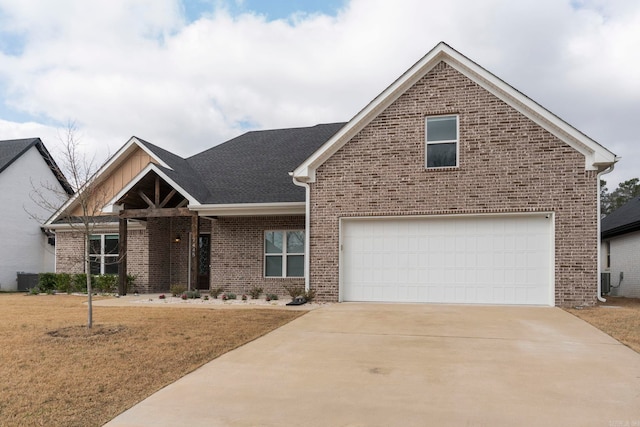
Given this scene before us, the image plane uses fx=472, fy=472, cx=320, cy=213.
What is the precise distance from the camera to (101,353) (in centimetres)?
688

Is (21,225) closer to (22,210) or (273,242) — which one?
(22,210)

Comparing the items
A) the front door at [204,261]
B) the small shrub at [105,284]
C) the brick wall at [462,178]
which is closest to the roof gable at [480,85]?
the brick wall at [462,178]

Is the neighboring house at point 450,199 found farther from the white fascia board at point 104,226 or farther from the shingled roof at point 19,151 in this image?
the shingled roof at point 19,151

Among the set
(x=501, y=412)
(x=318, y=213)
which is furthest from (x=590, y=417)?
(x=318, y=213)

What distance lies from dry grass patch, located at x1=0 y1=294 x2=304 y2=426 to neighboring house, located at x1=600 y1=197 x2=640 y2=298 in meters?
13.2

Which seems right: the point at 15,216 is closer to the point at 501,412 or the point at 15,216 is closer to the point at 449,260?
the point at 449,260

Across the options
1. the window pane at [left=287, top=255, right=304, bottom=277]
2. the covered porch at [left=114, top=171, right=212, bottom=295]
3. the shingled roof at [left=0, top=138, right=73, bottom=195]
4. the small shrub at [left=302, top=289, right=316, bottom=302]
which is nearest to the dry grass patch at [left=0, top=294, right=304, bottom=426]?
the small shrub at [left=302, top=289, right=316, bottom=302]

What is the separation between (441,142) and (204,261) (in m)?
9.66

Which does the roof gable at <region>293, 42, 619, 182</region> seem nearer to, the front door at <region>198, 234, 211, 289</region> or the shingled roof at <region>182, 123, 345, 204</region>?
the shingled roof at <region>182, 123, 345, 204</region>

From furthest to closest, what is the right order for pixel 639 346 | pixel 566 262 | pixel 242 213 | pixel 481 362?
pixel 242 213 → pixel 566 262 → pixel 639 346 → pixel 481 362

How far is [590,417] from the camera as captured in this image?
14.6 ft

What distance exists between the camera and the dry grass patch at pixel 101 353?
4793 mm

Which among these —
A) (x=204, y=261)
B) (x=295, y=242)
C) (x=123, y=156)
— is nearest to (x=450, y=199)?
(x=295, y=242)

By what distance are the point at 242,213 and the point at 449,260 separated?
22.3 ft
